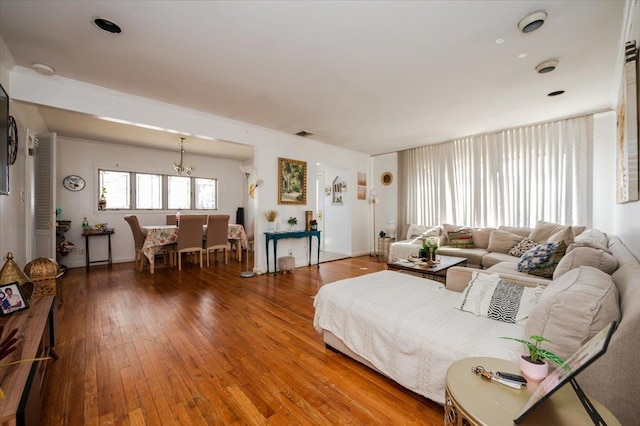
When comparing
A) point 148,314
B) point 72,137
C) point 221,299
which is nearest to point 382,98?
point 221,299

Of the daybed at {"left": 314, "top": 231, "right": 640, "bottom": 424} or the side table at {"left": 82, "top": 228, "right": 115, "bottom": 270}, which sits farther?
the side table at {"left": 82, "top": 228, "right": 115, "bottom": 270}

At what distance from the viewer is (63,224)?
5039mm

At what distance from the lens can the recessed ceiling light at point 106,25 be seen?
203cm

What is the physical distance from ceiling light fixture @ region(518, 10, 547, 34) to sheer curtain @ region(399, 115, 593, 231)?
10.6 feet

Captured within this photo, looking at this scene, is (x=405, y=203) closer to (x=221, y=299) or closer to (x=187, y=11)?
(x=221, y=299)

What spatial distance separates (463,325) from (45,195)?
17.8 ft

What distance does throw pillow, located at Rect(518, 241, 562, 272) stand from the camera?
2887 millimetres

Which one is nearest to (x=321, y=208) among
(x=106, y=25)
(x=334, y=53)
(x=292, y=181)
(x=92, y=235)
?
(x=292, y=181)

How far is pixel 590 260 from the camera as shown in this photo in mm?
1817

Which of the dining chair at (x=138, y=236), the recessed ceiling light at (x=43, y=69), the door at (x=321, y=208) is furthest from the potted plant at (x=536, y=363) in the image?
the door at (x=321, y=208)

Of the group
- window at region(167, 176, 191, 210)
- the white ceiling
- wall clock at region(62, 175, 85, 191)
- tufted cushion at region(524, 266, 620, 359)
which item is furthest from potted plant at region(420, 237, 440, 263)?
wall clock at region(62, 175, 85, 191)

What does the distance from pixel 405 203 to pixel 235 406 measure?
5.52m

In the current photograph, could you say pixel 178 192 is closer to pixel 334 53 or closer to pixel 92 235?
pixel 92 235

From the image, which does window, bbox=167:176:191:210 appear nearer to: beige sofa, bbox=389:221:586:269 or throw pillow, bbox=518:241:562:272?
beige sofa, bbox=389:221:586:269
